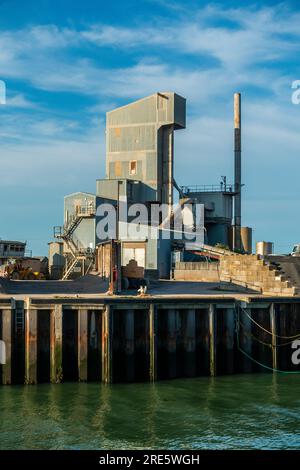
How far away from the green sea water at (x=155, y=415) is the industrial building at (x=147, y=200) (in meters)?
31.6

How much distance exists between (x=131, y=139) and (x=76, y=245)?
15024 millimetres

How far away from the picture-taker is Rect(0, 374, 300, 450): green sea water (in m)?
24.0

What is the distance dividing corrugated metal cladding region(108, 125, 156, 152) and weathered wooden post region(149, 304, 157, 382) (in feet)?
149

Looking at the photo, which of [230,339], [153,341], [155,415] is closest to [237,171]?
[230,339]

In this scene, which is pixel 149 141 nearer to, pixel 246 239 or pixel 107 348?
pixel 246 239

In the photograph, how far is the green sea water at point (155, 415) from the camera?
24031mm

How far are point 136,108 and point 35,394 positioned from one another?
52419mm

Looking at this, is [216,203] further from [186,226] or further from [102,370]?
[102,370]

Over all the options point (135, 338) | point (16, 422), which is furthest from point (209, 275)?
point (16, 422)

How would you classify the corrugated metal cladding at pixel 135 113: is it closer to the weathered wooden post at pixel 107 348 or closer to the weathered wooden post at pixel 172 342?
the weathered wooden post at pixel 172 342

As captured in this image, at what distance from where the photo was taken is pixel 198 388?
3219 centimetres

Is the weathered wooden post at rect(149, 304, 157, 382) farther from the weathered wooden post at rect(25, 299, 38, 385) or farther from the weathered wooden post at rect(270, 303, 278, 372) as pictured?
the weathered wooden post at rect(270, 303, 278, 372)

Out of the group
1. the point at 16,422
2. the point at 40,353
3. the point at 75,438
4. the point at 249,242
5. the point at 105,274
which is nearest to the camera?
the point at 75,438

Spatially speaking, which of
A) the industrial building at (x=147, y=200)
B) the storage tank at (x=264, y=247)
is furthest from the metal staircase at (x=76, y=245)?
the storage tank at (x=264, y=247)
